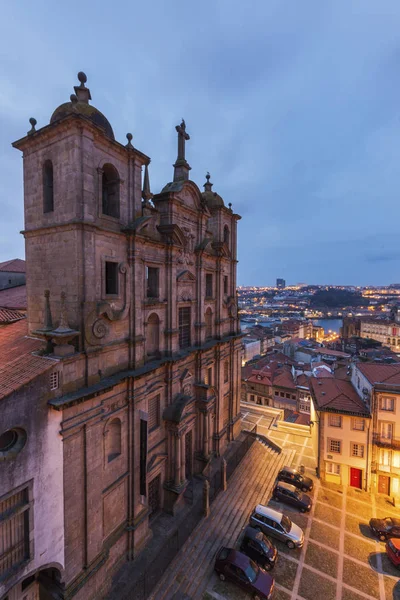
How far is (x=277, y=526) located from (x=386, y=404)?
47.2 feet

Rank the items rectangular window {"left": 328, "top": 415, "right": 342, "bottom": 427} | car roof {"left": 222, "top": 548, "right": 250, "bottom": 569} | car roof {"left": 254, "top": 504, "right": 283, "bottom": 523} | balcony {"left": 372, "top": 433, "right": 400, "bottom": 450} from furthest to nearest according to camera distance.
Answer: rectangular window {"left": 328, "top": 415, "right": 342, "bottom": 427} → balcony {"left": 372, "top": 433, "right": 400, "bottom": 450} → car roof {"left": 254, "top": 504, "right": 283, "bottom": 523} → car roof {"left": 222, "top": 548, "right": 250, "bottom": 569}

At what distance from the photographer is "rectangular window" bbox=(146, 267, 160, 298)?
19.8 metres

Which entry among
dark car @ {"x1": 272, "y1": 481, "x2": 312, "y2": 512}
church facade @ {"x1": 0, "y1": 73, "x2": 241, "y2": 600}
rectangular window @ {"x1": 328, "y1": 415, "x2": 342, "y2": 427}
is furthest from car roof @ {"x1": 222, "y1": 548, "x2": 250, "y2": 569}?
rectangular window @ {"x1": 328, "y1": 415, "x2": 342, "y2": 427}

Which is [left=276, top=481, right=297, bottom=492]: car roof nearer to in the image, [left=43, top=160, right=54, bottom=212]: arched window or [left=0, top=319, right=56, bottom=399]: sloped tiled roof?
[left=0, top=319, right=56, bottom=399]: sloped tiled roof

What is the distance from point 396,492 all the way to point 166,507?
21332 millimetres

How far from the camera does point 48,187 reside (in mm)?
15328

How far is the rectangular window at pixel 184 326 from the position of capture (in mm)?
23141

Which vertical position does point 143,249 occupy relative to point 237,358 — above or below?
above

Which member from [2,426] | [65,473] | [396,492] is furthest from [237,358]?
[2,426]

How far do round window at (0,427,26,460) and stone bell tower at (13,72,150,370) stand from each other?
11.7 feet

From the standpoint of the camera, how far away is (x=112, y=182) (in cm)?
1656

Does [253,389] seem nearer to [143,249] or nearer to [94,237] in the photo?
[143,249]

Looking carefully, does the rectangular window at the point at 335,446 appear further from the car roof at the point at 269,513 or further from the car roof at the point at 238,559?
the car roof at the point at 238,559

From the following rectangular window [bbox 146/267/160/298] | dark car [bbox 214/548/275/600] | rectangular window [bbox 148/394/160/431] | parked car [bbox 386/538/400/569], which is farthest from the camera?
rectangular window [bbox 146/267/160/298]
